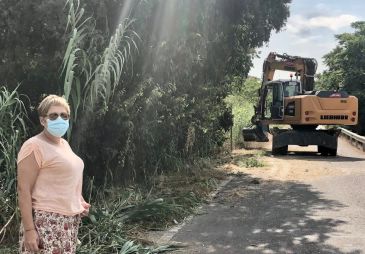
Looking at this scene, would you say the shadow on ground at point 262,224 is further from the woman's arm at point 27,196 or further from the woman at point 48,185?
the woman's arm at point 27,196

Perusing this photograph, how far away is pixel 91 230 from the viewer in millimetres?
6172

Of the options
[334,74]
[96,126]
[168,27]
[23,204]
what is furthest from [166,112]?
[334,74]

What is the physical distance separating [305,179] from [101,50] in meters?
7.18

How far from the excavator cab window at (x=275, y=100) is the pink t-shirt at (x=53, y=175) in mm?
16245

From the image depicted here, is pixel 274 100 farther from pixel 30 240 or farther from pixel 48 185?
pixel 30 240

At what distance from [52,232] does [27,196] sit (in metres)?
0.36

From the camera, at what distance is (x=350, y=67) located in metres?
49.4

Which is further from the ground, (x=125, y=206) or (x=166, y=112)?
(x=166, y=112)

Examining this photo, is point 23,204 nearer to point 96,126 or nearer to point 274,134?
point 96,126

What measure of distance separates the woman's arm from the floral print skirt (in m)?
0.10

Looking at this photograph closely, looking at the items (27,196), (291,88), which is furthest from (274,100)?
(27,196)

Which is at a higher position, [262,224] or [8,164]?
[8,164]

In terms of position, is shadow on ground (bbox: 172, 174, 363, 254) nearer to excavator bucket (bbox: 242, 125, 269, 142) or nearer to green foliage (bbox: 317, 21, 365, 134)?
excavator bucket (bbox: 242, 125, 269, 142)

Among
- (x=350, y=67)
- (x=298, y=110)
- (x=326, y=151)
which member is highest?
(x=350, y=67)
